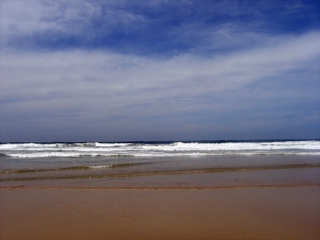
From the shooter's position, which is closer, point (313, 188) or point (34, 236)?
point (34, 236)

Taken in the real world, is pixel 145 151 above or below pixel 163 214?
above

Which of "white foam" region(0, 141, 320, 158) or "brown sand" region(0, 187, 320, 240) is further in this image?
"white foam" region(0, 141, 320, 158)

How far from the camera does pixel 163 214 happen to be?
596 cm

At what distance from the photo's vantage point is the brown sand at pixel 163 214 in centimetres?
498

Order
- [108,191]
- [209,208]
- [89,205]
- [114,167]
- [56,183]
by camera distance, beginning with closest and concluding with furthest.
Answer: [209,208] < [89,205] < [108,191] < [56,183] < [114,167]

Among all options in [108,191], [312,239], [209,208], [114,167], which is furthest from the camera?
[114,167]

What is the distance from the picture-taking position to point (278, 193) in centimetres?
756

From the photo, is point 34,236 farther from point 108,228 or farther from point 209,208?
point 209,208

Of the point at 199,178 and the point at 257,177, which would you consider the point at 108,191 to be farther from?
the point at 257,177

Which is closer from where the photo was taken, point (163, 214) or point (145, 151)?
point (163, 214)

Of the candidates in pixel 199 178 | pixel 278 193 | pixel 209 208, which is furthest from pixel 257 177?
pixel 209 208

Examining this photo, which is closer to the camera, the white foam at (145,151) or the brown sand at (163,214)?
the brown sand at (163,214)

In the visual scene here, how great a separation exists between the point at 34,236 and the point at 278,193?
5.69 meters

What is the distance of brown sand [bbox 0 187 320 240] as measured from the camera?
Result: 498 cm
